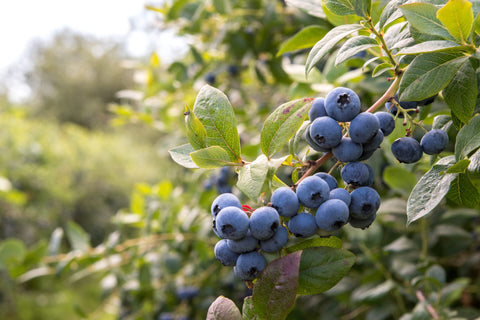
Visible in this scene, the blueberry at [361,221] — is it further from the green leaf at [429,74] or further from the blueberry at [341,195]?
the green leaf at [429,74]

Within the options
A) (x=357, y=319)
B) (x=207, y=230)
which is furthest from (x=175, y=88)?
(x=357, y=319)

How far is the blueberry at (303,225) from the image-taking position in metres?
0.45

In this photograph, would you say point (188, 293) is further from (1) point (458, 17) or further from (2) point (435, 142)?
(1) point (458, 17)

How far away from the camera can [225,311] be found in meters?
0.47

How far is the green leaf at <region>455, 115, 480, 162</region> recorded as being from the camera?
48cm

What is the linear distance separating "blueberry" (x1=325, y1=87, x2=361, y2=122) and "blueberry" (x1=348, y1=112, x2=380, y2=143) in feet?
0.04

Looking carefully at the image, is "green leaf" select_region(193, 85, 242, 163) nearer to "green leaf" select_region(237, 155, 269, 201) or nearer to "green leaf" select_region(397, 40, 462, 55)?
"green leaf" select_region(237, 155, 269, 201)

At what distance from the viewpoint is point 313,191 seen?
44cm

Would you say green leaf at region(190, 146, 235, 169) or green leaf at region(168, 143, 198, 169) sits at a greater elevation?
green leaf at region(190, 146, 235, 169)

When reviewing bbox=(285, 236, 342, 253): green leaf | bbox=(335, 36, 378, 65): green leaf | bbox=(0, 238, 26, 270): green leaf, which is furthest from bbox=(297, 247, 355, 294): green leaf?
bbox=(0, 238, 26, 270): green leaf

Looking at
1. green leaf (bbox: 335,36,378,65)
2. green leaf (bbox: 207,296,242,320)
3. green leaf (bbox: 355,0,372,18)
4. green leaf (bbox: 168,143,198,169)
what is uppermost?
green leaf (bbox: 355,0,372,18)

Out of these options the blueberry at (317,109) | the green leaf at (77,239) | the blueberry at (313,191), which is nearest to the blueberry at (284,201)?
the blueberry at (313,191)

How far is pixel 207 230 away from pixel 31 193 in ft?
14.8

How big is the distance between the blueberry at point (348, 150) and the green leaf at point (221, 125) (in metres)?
0.13
